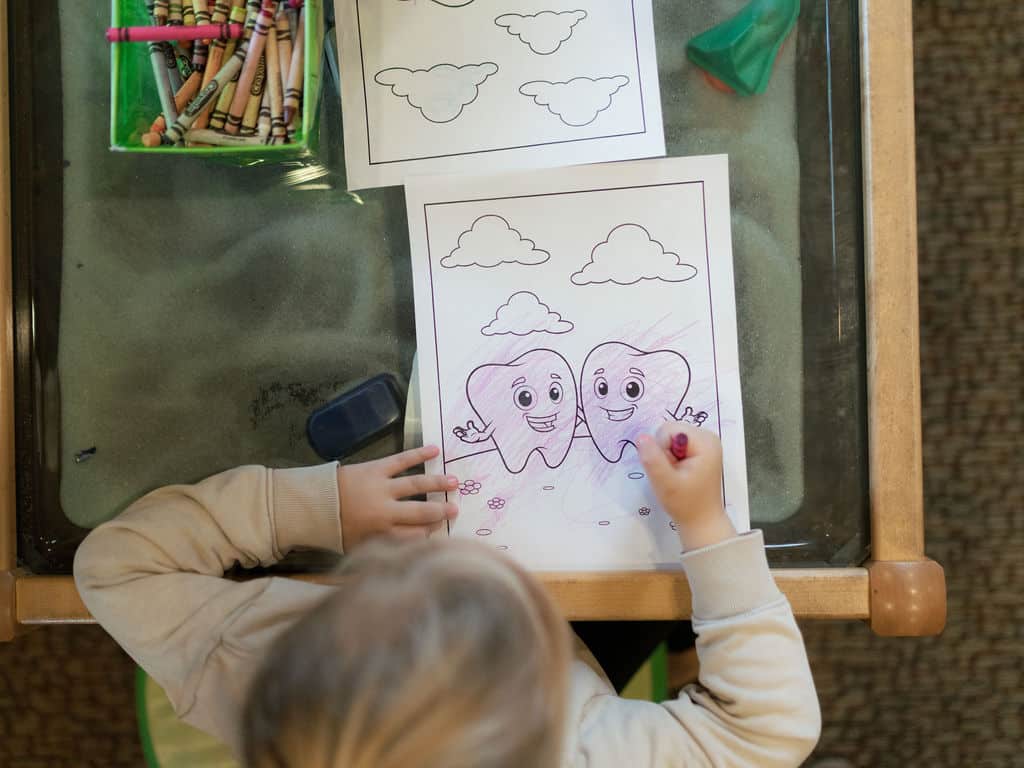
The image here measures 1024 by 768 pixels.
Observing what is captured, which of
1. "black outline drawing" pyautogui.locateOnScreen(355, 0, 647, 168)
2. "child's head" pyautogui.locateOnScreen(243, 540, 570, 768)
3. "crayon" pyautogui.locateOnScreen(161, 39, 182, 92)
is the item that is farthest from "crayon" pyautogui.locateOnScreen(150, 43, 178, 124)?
"child's head" pyautogui.locateOnScreen(243, 540, 570, 768)

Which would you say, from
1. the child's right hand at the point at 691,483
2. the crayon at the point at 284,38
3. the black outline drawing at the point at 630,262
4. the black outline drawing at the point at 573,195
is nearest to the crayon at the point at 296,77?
the crayon at the point at 284,38

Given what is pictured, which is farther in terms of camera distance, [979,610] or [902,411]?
[979,610]

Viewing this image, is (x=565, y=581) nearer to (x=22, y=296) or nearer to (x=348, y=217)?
(x=348, y=217)

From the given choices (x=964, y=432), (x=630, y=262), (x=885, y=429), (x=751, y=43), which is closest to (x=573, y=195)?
(x=630, y=262)

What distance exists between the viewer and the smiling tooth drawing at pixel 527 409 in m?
0.59

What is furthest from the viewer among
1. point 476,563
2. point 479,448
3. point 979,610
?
point 979,610

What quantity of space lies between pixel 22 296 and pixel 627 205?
461mm

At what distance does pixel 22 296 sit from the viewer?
2.05 ft

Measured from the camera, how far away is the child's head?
42cm

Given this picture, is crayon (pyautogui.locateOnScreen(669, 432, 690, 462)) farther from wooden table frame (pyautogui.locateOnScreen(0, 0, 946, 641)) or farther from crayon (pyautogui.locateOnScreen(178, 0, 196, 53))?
crayon (pyautogui.locateOnScreen(178, 0, 196, 53))

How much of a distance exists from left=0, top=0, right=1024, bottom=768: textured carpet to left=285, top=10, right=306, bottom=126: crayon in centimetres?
65

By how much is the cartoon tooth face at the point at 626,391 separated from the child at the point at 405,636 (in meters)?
0.02

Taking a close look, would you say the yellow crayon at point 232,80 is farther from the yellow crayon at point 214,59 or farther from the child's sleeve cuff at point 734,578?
the child's sleeve cuff at point 734,578

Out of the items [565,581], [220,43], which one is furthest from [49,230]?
[565,581]
